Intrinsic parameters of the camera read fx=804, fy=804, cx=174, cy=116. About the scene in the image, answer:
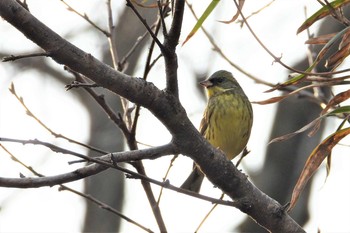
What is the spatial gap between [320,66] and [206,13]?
3.96m

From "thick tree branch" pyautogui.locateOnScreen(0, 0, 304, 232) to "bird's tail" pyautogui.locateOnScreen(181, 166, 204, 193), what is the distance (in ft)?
6.19

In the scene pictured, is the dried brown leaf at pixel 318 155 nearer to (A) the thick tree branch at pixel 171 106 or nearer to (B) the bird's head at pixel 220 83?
(A) the thick tree branch at pixel 171 106

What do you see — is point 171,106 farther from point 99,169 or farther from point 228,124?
point 228,124

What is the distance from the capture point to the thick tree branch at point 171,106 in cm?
236

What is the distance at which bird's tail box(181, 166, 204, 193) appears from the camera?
197 inches

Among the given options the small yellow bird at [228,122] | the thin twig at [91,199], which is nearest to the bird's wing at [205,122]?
the small yellow bird at [228,122]

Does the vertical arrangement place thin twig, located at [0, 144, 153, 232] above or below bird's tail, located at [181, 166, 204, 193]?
below

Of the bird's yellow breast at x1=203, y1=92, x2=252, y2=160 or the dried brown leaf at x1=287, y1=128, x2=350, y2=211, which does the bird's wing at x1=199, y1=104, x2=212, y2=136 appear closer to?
the bird's yellow breast at x1=203, y1=92, x2=252, y2=160

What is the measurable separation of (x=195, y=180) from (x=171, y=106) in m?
2.48

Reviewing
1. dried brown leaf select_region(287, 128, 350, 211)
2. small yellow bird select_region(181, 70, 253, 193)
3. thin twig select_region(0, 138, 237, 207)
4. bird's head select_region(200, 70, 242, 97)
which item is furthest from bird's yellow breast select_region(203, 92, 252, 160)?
thin twig select_region(0, 138, 237, 207)

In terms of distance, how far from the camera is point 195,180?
5086 mm

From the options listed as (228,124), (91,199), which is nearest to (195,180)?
(228,124)

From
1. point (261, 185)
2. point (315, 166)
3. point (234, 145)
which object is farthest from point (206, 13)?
point (261, 185)

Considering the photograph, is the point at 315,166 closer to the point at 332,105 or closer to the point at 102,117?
the point at 332,105
